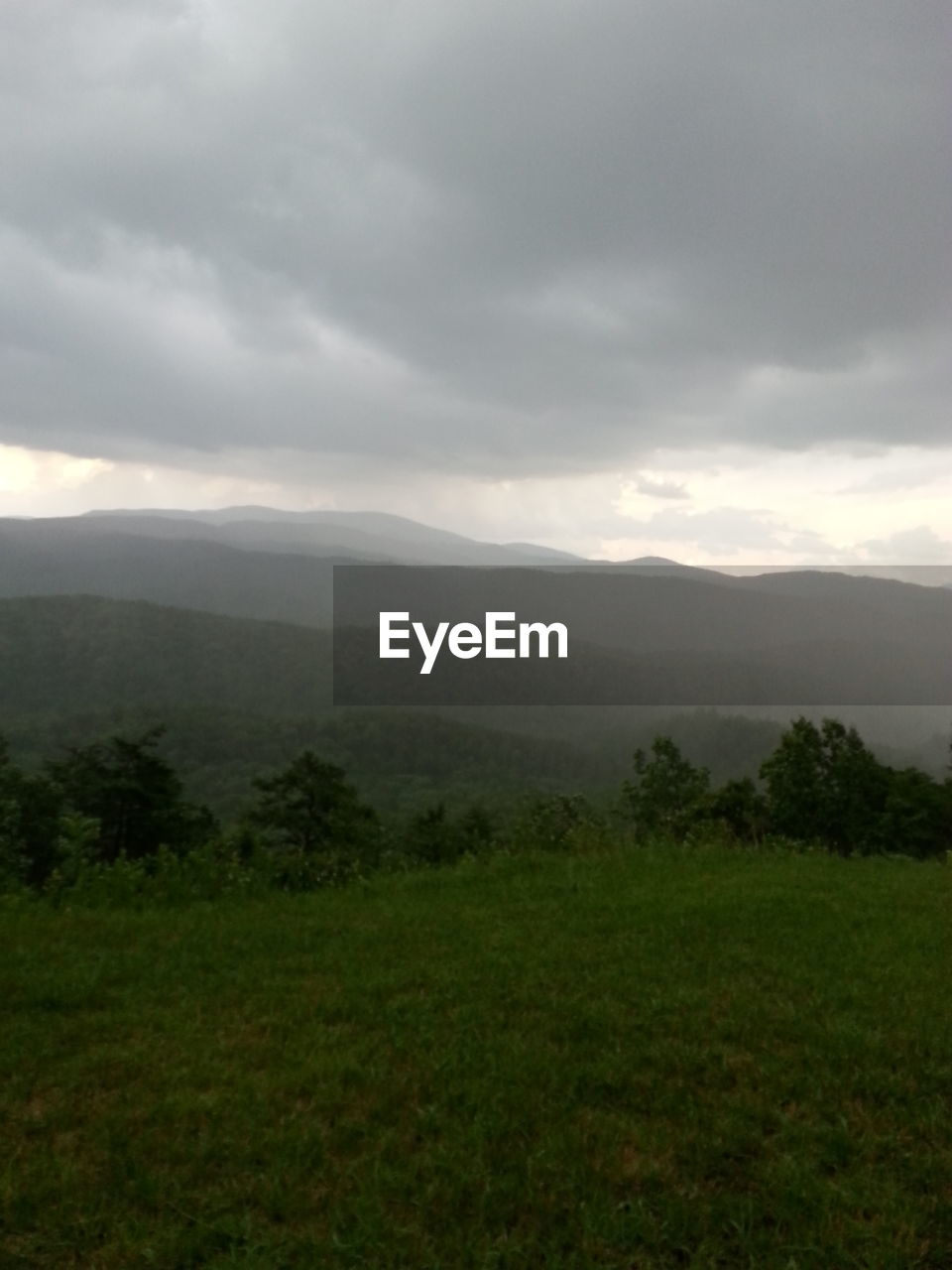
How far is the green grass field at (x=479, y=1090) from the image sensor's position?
321cm

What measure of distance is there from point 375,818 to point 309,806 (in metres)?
4.07

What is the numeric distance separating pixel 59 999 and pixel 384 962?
1897mm

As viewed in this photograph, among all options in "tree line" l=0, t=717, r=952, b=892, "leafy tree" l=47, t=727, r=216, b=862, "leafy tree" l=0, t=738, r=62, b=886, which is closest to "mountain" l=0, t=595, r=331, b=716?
"leafy tree" l=0, t=738, r=62, b=886

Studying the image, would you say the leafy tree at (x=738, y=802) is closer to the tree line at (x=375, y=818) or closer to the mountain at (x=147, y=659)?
the tree line at (x=375, y=818)

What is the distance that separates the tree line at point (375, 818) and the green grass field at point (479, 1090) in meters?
2.02

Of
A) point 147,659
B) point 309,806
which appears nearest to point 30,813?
point 309,806

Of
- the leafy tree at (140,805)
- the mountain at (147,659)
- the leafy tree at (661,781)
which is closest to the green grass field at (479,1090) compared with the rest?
the leafy tree at (140,805)

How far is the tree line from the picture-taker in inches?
355

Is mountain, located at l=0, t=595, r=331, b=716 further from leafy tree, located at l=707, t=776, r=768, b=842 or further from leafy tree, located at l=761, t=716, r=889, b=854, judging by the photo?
leafy tree, located at l=761, t=716, r=889, b=854

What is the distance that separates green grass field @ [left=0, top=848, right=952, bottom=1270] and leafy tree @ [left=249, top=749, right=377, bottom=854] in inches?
1071

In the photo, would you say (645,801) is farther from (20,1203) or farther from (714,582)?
(714,582)

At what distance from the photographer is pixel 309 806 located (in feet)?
121

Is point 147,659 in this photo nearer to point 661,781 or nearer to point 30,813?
point 30,813

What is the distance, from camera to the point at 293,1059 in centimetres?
452
